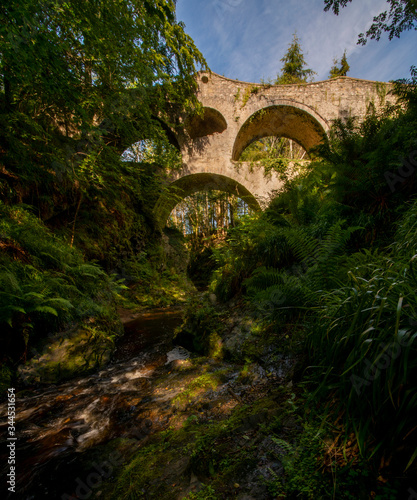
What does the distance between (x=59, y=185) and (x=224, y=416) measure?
20.6 ft

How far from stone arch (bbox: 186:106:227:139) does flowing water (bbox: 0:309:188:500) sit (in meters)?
10.9

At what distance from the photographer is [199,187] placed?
11.6 m

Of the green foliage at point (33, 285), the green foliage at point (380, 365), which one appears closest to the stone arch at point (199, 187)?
the green foliage at point (33, 285)

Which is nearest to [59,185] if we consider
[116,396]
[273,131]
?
[116,396]

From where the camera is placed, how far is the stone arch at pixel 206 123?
10649 millimetres

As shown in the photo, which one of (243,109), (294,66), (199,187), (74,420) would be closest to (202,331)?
(74,420)

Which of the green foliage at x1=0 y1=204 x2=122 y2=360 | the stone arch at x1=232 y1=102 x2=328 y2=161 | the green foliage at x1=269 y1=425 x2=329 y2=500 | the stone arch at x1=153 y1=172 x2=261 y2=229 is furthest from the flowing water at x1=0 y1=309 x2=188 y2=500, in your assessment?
the stone arch at x1=232 y1=102 x2=328 y2=161

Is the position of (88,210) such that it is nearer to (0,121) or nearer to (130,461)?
(0,121)

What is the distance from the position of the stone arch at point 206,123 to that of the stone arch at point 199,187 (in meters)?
2.65

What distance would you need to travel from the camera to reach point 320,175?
4676 mm

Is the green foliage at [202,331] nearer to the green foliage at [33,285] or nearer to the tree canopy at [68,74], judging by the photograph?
the green foliage at [33,285]

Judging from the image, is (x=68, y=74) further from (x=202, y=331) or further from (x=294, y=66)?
(x=294, y=66)

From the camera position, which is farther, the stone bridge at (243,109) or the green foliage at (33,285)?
the stone bridge at (243,109)

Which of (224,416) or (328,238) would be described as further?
(328,238)
